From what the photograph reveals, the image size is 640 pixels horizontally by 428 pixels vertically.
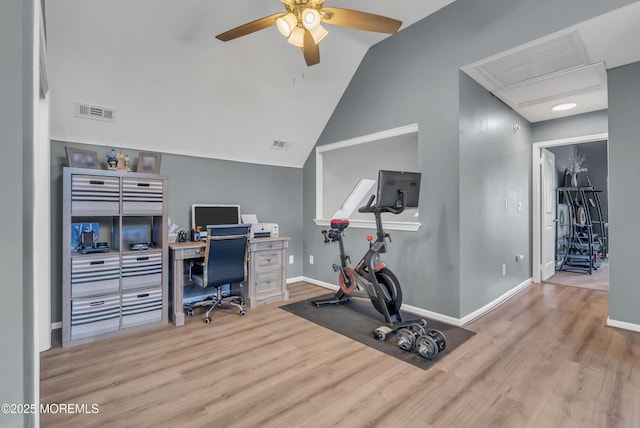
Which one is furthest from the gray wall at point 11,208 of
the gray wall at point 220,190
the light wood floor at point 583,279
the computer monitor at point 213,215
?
the light wood floor at point 583,279

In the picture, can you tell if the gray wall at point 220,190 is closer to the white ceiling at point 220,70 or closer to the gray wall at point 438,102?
the white ceiling at point 220,70

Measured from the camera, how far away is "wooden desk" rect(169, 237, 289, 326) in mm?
3035

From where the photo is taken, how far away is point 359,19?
213 cm

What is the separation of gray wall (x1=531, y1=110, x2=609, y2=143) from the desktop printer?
13.8 feet

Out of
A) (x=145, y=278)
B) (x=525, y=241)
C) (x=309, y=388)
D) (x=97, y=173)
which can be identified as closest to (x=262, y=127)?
(x=97, y=173)

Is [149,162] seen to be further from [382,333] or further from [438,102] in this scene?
[438,102]

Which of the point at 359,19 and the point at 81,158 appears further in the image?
the point at 81,158

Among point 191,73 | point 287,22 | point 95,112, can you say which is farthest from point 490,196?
point 95,112

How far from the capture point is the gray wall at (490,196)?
3.04 metres

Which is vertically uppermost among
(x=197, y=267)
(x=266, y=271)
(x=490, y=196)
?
(x=490, y=196)

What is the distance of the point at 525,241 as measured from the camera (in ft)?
14.5

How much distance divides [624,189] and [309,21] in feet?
10.6

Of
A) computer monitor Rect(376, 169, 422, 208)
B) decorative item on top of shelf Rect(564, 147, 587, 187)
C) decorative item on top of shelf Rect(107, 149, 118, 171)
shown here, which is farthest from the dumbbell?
decorative item on top of shelf Rect(564, 147, 587, 187)

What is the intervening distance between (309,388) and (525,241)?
13.3ft
